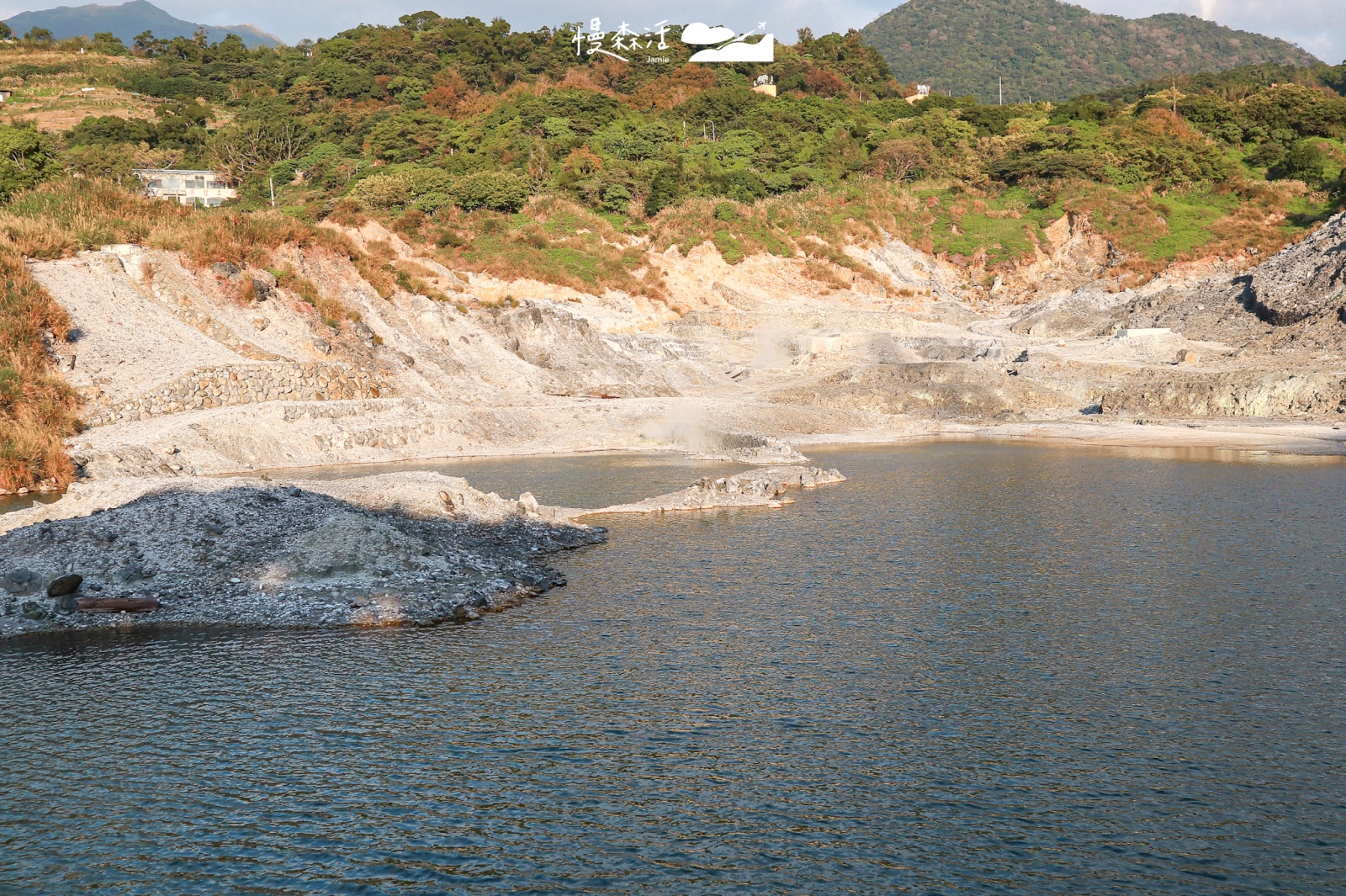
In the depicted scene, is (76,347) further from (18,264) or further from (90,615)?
(90,615)

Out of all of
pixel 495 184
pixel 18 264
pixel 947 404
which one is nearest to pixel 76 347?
pixel 18 264

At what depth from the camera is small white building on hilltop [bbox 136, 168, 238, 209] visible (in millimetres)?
98375

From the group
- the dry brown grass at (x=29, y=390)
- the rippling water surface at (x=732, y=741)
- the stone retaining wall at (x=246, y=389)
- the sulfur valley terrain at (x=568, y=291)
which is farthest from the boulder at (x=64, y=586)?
the stone retaining wall at (x=246, y=389)

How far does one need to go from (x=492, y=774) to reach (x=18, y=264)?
40.1 meters

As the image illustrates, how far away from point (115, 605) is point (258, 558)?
2775mm

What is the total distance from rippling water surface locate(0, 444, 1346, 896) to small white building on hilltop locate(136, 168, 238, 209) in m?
93.6

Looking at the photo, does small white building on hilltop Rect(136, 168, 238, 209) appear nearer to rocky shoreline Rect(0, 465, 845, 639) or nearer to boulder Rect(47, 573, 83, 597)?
rocky shoreline Rect(0, 465, 845, 639)

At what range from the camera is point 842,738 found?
530 inches

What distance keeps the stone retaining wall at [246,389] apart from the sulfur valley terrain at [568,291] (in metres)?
0.15

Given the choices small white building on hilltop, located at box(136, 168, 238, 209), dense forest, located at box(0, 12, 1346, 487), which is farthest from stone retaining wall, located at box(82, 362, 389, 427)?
small white building on hilltop, located at box(136, 168, 238, 209)

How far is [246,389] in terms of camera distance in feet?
136
